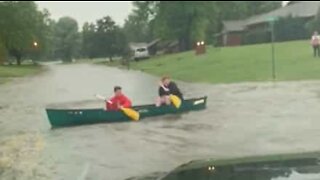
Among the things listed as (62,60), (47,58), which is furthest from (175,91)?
(47,58)

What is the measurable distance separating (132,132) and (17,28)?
7795 millimetres

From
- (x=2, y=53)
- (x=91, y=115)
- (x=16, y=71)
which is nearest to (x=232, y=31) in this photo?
(x=91, y=115)

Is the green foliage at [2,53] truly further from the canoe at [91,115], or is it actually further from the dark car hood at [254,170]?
the canoe at [91,115]

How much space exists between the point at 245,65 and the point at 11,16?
1454cm

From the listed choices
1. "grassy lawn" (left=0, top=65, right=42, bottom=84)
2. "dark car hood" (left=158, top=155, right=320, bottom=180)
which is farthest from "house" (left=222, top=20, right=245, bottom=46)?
"dark car hood" (left=158, top=155, right=320, bottom=180)

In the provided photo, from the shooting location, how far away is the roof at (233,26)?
71062 millimetres

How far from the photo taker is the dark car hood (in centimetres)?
334

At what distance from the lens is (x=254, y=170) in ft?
11.6

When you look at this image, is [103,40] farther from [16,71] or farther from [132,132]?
[16,71]

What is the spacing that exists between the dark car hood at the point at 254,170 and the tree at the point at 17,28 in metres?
4.50

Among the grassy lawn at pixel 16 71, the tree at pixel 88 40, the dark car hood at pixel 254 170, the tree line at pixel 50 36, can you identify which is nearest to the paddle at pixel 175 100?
the tree line at pixel 50 36

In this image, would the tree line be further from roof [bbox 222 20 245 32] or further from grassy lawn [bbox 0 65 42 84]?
roof [bbox 222 20 245 32]

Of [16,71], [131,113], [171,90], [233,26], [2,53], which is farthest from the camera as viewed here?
[233,26]

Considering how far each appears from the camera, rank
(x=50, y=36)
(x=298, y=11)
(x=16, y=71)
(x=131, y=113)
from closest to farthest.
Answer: (x=16, y=71), (x=50, y=36), (x=131, y=113), (x=298, y=11)
